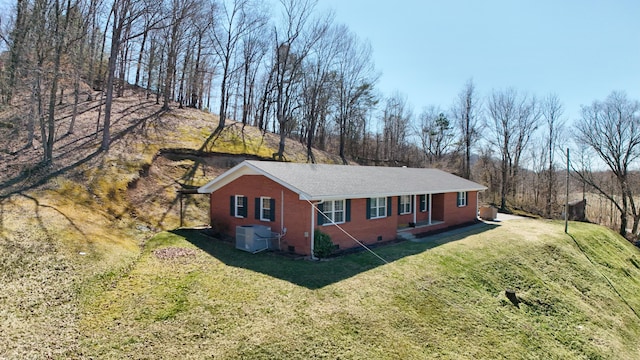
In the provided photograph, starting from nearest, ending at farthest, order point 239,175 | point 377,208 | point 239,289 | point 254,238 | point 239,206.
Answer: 1. point 239,289
2. point 254,238
3. point 239,175
4. point 239,206
5. point 377,208

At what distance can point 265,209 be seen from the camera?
15242mm

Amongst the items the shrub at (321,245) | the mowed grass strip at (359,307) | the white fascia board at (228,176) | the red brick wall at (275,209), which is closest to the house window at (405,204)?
the mowed grass strip at (359,307)

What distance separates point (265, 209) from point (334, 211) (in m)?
2.99

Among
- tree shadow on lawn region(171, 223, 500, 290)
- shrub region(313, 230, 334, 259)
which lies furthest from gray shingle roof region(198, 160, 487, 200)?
tree shadow on lawn region(171, 223, 500, 290)

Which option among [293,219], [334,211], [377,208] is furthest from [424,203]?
[293,219]

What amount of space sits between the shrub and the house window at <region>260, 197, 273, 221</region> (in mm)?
2550

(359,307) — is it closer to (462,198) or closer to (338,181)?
(338,181)

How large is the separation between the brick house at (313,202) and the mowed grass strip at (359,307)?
54.3 inches

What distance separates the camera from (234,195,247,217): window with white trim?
1607 cm

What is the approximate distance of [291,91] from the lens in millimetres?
40156

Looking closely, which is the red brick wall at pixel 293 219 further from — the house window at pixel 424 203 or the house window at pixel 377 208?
the house window at pixel 424 203

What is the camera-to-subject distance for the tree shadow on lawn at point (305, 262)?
11359 millimetres

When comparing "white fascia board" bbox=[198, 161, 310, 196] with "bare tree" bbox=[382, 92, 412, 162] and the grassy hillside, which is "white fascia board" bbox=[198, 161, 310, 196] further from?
"bare tree" bbox=[382, 92, 412, 162]

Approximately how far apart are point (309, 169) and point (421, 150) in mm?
37782
